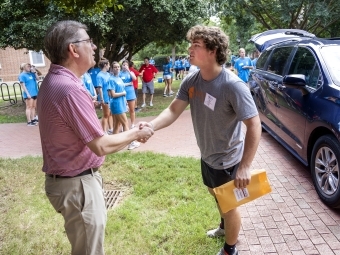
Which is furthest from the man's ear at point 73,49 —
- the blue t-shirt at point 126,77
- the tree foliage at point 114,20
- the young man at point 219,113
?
the tree foliage at point 114,20

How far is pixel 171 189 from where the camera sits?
442cm

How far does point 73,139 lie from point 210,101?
3.45 ft

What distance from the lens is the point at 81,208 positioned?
2154 mm

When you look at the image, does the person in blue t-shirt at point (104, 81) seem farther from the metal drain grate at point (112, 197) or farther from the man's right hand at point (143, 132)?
the man's right hand at point (143, 132)

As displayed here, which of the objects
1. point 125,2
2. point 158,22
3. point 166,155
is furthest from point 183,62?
point 166,155

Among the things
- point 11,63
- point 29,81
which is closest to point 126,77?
point 29,81

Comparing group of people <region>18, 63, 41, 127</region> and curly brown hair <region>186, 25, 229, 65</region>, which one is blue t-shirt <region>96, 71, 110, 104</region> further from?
curly brown hair <region>186, 25, 229, 65</region>

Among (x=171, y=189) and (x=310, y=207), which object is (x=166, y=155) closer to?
(x=171, y=189)

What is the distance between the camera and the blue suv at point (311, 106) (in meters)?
3.58

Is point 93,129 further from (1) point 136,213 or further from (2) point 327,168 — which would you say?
(2) point 327,168

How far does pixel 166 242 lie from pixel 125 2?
9.37 m

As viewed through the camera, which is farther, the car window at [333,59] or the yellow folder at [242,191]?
the car window at [333,59]

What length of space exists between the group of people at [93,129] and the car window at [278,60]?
131 inches

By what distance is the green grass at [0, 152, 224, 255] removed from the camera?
10.7ft
